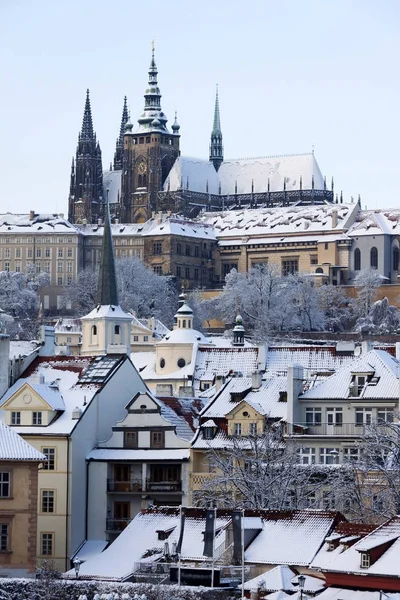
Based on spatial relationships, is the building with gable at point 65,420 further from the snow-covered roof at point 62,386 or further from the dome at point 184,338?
the dome at point 184,338

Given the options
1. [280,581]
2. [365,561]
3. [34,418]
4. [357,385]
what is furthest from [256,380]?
[365,561]

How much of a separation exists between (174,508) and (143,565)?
433 centimetres

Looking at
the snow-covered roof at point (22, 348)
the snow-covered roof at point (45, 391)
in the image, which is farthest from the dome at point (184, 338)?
the snow-covered roof at point (45, 391)

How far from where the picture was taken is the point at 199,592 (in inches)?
2398

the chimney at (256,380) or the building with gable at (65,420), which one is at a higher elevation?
the chimney at (256,380)

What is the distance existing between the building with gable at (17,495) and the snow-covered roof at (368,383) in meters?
14.8

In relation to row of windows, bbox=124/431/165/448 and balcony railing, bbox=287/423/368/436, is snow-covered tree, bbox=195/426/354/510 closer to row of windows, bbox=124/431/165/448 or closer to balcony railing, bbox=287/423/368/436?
balcony railing, bbox=287/423/368/436

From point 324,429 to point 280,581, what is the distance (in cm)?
2134

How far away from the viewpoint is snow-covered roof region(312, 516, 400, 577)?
5822 cm

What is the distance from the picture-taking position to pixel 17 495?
Answer: 71.8 m

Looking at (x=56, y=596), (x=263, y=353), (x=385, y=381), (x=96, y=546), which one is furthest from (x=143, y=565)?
(x=263, y=353)

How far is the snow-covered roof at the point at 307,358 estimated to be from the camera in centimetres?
10394

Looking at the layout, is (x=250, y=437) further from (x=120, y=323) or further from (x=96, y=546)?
(x=120, y=323)

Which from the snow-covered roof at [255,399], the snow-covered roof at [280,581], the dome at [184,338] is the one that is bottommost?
the snow-covered roof at [280,581]
